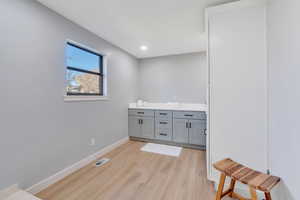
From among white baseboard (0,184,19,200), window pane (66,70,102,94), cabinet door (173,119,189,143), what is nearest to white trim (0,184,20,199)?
white baseboard (0,184,19,200)

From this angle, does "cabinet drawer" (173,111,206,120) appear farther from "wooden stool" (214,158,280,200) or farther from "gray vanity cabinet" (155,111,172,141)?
"wooden stool" (214,158,280,200)

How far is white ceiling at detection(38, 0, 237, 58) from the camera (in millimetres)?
1771

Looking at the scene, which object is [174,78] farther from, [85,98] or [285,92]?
[285,92]

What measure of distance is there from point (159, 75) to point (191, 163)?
8.34 feet

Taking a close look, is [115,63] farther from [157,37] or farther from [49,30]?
[49,30]

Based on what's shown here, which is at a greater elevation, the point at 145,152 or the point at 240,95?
the point at 240,95

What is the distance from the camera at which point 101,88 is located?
2.91 meters

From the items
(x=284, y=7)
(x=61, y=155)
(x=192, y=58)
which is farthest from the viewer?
(x=192, y=58)

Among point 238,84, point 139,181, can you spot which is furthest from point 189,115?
point 139,181

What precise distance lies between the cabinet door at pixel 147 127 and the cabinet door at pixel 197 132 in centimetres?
96

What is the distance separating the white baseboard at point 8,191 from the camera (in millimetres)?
1393

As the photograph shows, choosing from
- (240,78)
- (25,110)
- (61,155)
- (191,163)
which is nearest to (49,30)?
(25,110)

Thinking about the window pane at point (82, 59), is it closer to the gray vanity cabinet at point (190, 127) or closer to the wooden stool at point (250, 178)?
the gray vanity cabinet at point (190, 127)

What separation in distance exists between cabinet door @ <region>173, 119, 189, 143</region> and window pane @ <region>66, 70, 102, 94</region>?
6.29 feet
